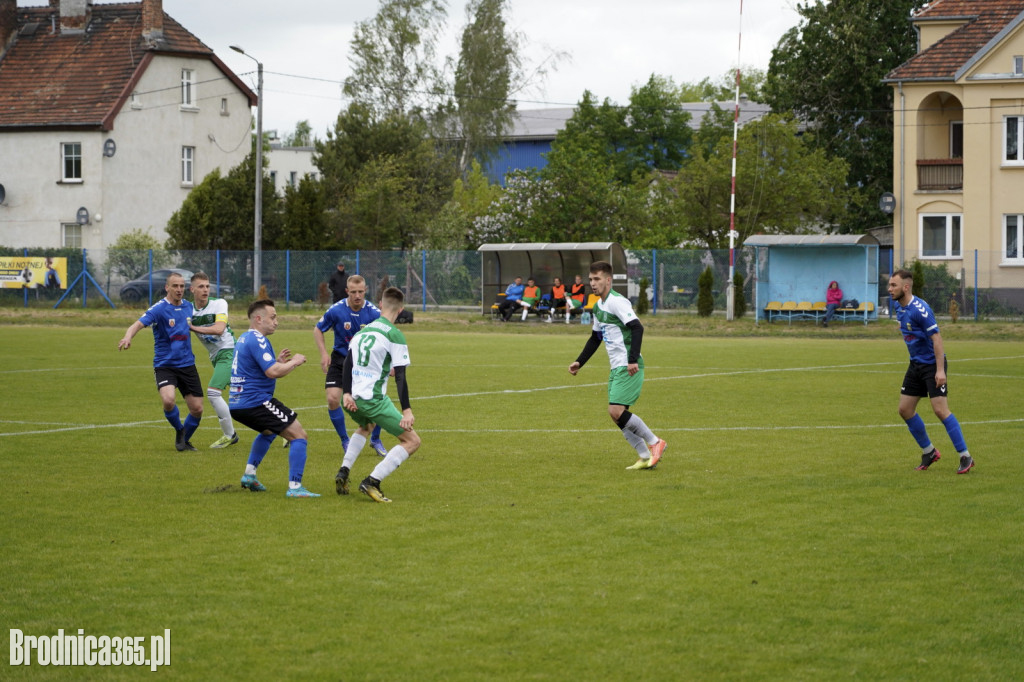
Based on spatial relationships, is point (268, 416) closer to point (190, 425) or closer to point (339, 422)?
point (339, 422)

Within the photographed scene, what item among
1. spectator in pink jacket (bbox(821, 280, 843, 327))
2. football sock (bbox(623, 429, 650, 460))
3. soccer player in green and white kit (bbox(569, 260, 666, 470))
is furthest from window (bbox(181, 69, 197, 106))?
football sock (bbox(623, 429, 650, 460))

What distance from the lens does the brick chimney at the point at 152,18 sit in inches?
2127

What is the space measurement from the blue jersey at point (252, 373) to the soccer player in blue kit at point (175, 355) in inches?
128

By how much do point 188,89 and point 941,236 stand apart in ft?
114

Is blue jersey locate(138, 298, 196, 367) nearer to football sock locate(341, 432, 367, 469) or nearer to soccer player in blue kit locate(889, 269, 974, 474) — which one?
football sock locate(341, 432, 367, 469)

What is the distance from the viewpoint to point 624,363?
40.9 feet

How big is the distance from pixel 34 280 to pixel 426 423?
119 feet

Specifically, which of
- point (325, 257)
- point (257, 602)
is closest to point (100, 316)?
point (325, 257)

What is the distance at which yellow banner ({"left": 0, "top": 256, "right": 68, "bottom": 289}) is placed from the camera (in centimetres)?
4678

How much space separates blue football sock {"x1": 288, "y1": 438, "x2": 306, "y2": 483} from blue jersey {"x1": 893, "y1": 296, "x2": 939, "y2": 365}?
6052 mm

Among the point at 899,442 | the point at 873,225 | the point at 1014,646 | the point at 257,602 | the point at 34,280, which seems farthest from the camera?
the point at 873,225

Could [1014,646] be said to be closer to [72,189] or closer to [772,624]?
[772,624]

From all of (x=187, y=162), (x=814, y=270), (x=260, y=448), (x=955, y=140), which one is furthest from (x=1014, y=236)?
(x=260, y=448)

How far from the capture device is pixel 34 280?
46875 mm
